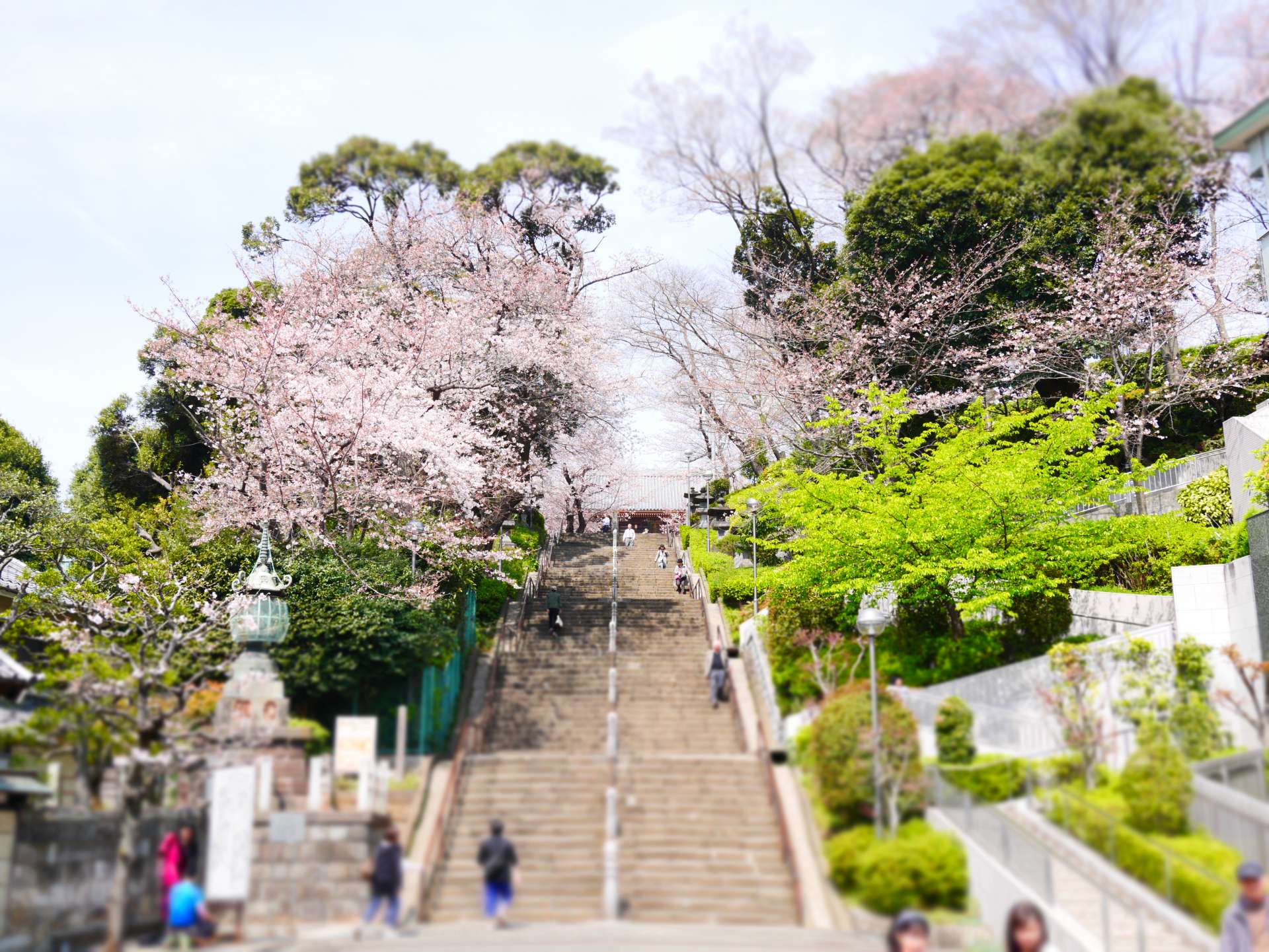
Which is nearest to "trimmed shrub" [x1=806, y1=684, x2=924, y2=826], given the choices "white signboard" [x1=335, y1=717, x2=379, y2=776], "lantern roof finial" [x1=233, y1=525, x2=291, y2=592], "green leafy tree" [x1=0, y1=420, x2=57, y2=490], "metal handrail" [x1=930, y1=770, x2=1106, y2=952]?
"metal handrail" [x1=930, y1=770, x2=1106, y2=952]

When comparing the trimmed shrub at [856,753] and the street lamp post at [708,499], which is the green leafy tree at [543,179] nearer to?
the street lamp post at [708,499]

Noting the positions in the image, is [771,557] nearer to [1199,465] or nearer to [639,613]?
[639,613]

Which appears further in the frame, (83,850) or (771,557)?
(771,557)

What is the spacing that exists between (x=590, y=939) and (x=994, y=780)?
7241 millimetres

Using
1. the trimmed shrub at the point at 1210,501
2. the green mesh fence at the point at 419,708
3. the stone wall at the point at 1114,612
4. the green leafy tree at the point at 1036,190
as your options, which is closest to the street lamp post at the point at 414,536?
the green mesh fence at the point at 419,708

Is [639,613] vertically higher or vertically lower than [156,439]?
lower

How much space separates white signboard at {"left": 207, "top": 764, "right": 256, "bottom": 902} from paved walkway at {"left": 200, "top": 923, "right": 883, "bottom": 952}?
83 cm

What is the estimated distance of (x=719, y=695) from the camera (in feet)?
77.6

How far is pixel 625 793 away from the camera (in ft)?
62.8

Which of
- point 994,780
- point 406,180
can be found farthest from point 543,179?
point 994,780

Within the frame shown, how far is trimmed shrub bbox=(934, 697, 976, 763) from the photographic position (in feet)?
60.1

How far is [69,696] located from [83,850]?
2.53 metres

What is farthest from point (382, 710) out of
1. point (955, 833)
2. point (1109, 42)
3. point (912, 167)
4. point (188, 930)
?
point (1109, 42)

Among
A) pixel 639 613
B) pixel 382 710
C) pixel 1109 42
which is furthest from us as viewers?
pixel 639 613
